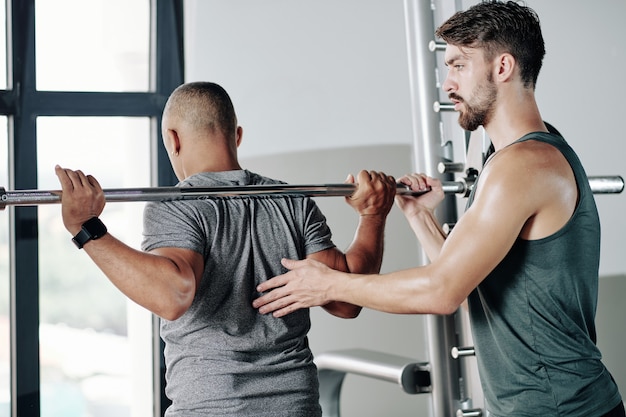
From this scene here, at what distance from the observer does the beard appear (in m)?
1.82

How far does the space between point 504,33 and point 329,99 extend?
5.17 feet

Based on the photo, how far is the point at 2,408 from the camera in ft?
10.6

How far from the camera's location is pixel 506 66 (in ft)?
5.91

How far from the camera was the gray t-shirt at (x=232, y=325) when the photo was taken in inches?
65.7

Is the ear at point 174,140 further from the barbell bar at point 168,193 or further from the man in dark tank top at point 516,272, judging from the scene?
the man in dark tank top at point 516,272

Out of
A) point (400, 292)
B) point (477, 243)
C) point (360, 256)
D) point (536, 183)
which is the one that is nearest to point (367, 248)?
point (360, 256)

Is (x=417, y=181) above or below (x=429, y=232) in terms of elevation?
above

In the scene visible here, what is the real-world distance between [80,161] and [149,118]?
0.34 meters

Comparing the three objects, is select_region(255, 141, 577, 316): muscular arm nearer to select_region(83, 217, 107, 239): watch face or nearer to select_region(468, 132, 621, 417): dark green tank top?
select_region(468, 132, 621, 417): dark green tank top

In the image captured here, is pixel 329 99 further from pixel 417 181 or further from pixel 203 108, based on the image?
pixel 203 108

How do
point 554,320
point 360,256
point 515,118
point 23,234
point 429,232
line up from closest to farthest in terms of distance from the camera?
point 554,320 < point 515,118 < point 360,256 < point 429,232 < point 23,234

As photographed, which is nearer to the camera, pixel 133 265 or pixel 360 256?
pixel 133 265

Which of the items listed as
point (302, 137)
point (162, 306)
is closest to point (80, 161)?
point (302, 137)

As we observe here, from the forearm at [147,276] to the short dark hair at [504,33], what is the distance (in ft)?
2.75
